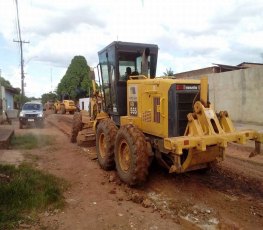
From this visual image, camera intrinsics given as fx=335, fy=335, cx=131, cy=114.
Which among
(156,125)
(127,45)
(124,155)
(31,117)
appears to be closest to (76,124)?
(127,45)

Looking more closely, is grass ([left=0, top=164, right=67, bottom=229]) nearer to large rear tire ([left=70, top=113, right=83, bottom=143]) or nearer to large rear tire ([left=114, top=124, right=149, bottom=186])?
large rear tire ([left=114, top=124, right=149, bottom=186])

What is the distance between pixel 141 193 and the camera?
6816mm

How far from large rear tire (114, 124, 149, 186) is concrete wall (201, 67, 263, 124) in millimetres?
12671

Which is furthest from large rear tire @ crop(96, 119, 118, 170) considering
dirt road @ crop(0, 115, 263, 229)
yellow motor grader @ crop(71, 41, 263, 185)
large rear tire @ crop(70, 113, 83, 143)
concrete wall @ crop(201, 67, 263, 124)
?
concrete wall @ crop(201, 67, 263, 124)

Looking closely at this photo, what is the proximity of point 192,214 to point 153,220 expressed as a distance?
754 millimetres

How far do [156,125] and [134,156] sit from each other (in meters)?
0.86

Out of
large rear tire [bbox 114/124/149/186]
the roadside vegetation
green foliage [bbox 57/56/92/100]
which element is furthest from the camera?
green foliage [bbox 57/56/92/100]

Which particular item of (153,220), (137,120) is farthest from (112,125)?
(153,220)

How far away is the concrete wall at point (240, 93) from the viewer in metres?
18.1

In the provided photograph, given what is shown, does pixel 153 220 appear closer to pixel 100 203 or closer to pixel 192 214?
pixel 192 214

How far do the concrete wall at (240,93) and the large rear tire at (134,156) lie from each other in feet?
41.6

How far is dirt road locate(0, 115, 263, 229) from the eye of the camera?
5305 mm

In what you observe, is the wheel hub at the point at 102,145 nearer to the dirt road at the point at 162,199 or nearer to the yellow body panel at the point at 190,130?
the dirt road at the point at 162,199

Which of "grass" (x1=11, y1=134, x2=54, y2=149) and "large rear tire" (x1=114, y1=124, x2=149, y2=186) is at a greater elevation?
"large rear tire" (x1=114, y1=124, x2=149, y2=186)
